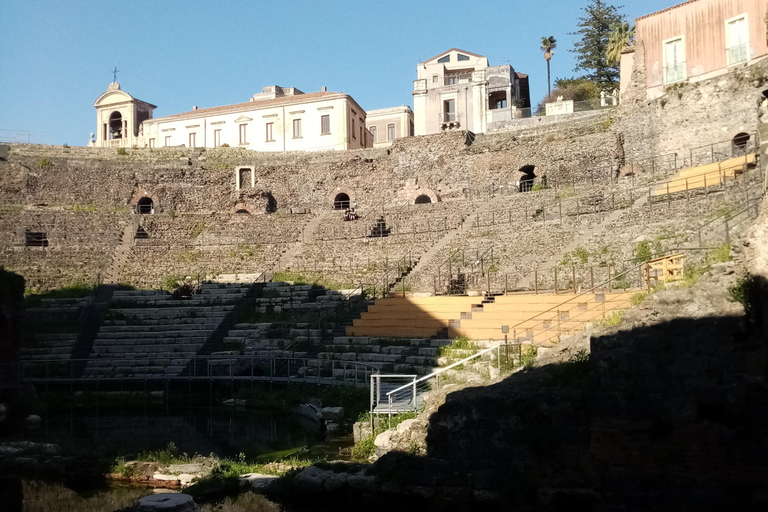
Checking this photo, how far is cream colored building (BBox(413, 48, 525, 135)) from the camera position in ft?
145

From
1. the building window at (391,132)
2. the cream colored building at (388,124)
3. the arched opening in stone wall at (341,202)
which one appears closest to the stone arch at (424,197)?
the arched opening in stone wall at (341,202)

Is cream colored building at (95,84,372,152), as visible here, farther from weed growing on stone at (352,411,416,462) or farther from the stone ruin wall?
weed growing on stone at (352,411,416,462)

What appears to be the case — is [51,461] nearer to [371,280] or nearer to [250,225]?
[371,280]

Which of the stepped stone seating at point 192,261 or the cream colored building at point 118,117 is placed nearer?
the stepped stone seating at point 192,261

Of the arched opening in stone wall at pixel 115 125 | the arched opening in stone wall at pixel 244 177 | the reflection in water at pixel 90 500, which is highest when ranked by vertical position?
the arched opening in stone wall at pixel 115 125

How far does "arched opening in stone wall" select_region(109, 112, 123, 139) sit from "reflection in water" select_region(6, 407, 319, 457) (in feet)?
139

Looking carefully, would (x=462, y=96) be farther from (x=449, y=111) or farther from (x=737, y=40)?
(x=737, y=40)

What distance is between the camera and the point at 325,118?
44469 mm

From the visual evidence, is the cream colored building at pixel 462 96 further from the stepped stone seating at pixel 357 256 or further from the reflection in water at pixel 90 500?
the reflection in water at pixel 90 500

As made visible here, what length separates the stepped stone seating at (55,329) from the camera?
69.1ft

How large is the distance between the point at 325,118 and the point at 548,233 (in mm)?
24950

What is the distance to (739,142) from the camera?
81.4 ft

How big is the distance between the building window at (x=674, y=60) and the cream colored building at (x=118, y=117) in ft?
127

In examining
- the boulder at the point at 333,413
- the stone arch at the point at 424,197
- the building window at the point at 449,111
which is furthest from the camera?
the building window at the point at 449,111
